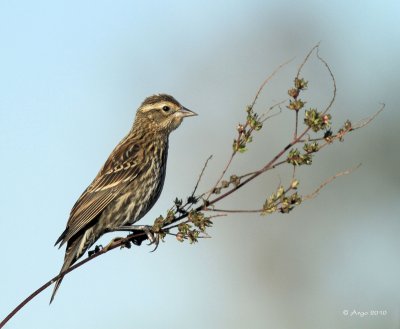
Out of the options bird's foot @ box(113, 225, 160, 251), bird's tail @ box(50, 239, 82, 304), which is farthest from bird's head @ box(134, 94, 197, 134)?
bird's tail @ box(50, 239, 82, 304)

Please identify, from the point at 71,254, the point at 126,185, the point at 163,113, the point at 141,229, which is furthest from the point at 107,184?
the point at 141,229

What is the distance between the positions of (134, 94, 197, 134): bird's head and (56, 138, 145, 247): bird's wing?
1.22 feet

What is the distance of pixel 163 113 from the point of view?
8945 millimetres

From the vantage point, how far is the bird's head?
8.88 metres

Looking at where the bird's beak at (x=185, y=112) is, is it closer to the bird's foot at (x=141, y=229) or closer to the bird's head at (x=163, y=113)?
the bird's head at (x=163, y=113)

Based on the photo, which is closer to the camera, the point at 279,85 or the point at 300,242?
the point at 300,242

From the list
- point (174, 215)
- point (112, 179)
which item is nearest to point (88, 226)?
point (112, 179)

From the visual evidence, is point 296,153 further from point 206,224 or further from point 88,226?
point 88,226

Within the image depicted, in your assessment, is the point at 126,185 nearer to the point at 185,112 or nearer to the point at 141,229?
the point at 185,112

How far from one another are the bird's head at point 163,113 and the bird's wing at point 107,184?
37 centimetres

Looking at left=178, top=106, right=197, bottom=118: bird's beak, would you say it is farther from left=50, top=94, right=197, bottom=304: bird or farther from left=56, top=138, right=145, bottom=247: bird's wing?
left=56, top=138, right=145, bottom=247: bird's wing

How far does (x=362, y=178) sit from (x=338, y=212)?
72 centimetres

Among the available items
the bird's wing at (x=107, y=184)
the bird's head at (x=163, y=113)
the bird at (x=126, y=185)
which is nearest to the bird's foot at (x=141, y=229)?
the bird at (x=126, y=185)

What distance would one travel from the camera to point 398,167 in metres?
12.1
